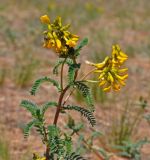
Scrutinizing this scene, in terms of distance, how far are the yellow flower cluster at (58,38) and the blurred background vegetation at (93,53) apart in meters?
1.22

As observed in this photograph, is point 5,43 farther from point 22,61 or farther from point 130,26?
point 130,26

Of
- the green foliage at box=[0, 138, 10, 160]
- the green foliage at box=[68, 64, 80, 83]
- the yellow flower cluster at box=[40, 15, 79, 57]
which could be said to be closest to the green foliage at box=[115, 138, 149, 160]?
the green foliage at box=[0, 138, 10, 160]

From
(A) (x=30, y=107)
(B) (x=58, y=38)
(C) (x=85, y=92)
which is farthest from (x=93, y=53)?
(B) (x=58, y=38)

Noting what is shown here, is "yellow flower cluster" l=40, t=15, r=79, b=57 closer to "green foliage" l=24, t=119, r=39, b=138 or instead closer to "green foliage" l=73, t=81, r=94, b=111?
"green foliage" l=73, t=81, r=94, b=111

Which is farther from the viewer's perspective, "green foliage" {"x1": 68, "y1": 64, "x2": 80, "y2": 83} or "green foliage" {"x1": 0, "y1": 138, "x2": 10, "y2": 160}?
"green foliage" {"x1": 0, "y1": 138, "x2": 10, "y2": 160}

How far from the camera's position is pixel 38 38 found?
622 cm

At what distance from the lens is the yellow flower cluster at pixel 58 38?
60.0 inches

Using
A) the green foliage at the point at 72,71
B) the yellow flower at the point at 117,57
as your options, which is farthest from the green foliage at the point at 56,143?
the yellow flower at the point at 117,57

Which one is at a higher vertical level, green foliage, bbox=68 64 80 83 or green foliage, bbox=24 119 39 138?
green foliage, bbox=68 64 80 83

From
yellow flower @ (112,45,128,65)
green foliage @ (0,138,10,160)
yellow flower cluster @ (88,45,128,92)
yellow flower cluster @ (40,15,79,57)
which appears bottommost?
green foliage @ (0,138,10,160)

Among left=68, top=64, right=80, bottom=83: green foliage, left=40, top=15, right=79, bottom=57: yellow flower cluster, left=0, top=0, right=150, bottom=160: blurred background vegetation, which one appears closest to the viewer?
left=40, top=15, right=79, bottom=57: yellow flower cluster

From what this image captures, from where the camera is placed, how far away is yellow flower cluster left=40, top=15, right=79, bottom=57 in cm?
152

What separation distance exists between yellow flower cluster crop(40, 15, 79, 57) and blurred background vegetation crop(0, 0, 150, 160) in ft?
4.01

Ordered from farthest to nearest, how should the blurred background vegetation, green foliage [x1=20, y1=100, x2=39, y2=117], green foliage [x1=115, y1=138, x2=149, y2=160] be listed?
the blurred background vegetation < green foliage [x1=115, y1=138, x2=149, y2=160] < green foliage [x1=20, y1=100, x2=39, y2=117]
